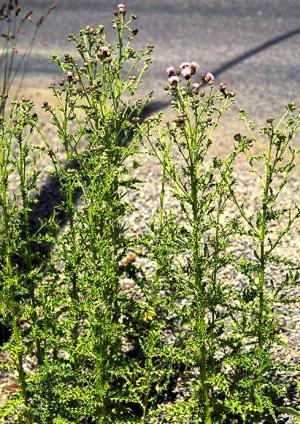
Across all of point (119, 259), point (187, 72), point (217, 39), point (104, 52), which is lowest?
point (119, 259)

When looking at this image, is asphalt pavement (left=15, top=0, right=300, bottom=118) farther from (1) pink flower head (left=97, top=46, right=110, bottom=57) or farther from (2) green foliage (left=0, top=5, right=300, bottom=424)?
(1) pink flower head (left=97, top=46, right=110, bottom=57)

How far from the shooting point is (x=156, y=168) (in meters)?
6.14

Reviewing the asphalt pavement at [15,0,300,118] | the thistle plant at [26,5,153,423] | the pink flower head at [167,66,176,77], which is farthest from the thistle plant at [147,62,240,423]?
the asphalt pavement at [15,0,300,118]

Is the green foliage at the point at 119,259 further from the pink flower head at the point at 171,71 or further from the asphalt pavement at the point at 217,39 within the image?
the asphalt pavement at the point at 217,39

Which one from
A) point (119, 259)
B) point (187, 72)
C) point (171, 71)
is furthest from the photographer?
point (119, 259)

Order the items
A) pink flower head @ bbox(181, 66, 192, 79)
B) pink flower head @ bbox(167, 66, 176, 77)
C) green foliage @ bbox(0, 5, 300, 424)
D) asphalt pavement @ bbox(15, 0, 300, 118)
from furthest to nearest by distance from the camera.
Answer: asphalt pavement @ bbox(15, 0, 300, 118) < green foliage @ bbox(0, 5, 300, 424) < pink flower head @ bbox(167, 66, 176, 77) < pink flower head @ bbox(181, 66, 192, 79)

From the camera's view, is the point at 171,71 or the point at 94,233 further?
the point at 94,233

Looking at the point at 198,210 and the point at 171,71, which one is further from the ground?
the point at 171,71

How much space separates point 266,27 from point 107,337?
7.76 metres

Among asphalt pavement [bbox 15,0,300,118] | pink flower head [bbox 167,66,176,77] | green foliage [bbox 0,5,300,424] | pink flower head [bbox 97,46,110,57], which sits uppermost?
asphalt pavement [bbox 15,0,300,118]

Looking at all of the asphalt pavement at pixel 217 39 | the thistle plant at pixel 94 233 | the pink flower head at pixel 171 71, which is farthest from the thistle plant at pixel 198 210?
the asphalt pavement at pixel 217 39

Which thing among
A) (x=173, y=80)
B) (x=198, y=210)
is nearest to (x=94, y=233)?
(x=198, y=210)

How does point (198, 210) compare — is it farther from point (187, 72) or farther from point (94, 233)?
point (187, 72)

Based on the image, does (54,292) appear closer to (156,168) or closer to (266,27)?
(156,168)
